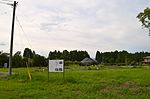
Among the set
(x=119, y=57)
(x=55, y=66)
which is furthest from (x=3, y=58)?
(x=55, y=66)

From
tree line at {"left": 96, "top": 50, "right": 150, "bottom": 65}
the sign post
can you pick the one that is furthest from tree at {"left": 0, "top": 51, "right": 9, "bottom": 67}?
the sign post

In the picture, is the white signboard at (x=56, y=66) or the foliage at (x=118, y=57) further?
the foliage at (x=118, y=57)

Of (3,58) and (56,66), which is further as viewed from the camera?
(3,58)

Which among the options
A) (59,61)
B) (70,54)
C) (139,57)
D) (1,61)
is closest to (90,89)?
(59,61)

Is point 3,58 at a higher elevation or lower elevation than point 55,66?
higher

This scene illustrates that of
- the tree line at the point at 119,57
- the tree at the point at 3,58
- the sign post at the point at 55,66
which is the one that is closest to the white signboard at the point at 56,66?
the sign post at the point at 55,66

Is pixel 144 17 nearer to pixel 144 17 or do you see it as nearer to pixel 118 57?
pixel 144 17

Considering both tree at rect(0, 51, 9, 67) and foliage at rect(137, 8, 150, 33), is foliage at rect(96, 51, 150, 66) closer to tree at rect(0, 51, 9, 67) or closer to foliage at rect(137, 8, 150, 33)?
tree at rect(0, 51, 9, 67)

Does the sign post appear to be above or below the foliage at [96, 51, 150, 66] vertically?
below

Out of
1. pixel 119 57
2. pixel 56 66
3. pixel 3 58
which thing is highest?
pixel 119 57

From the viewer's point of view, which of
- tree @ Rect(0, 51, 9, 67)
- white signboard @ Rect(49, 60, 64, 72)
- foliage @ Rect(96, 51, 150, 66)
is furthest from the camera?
foliage @ Rect(96, 51, 150, 66)

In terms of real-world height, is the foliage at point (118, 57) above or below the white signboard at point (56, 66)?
above

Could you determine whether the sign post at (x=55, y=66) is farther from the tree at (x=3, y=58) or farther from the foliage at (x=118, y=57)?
the foliage at (x=118, y=57)

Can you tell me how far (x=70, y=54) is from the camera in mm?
123188
